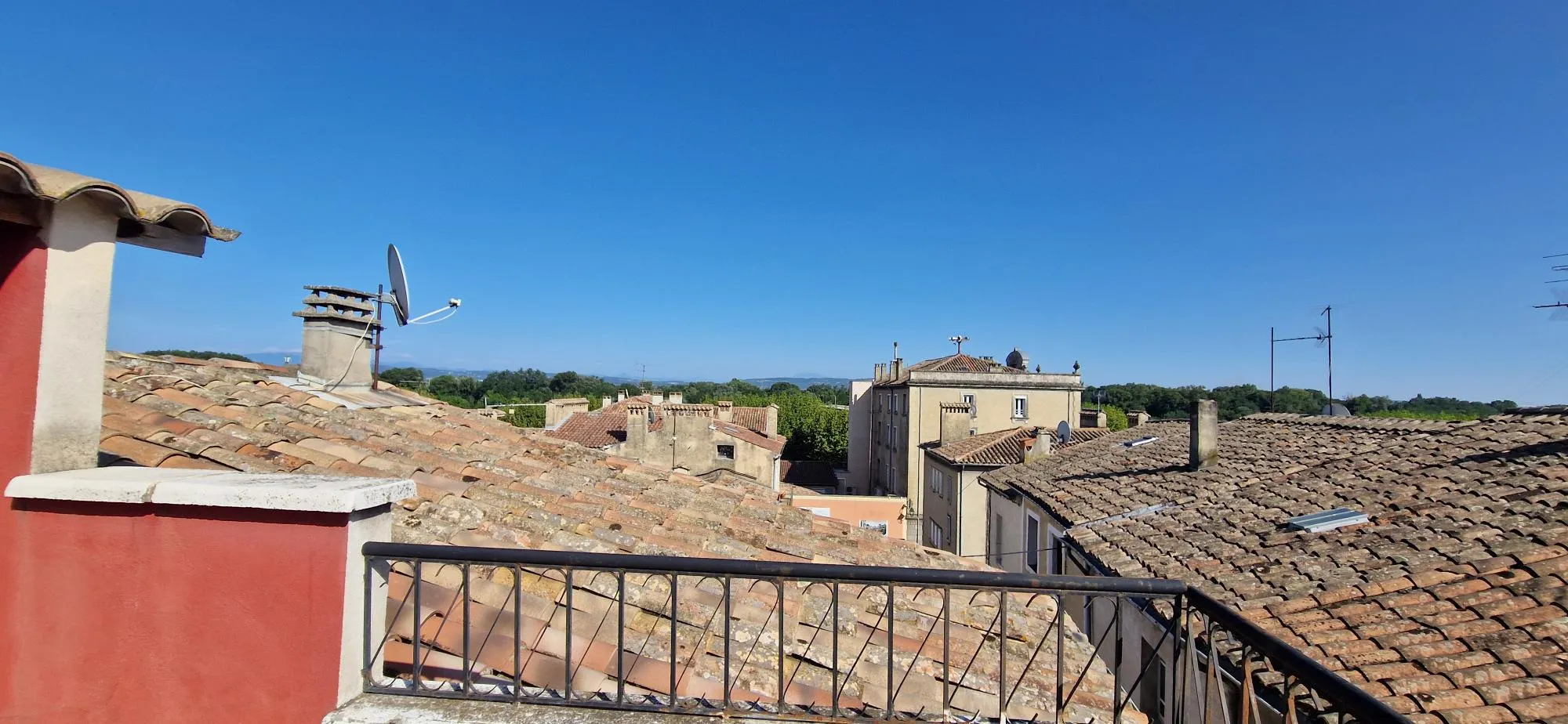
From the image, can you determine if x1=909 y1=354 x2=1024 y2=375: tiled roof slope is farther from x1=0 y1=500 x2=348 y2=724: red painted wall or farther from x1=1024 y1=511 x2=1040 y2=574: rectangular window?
x1=0 y1=500 x2=348 y2=724: red painted wall

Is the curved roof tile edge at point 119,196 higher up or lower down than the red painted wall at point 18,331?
higher up

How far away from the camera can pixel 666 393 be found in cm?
6412

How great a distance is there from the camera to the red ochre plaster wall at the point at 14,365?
7.86 ft

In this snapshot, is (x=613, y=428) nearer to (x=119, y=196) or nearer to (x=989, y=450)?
(x=989, y=450)

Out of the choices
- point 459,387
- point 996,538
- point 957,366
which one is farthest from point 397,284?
point 459,387

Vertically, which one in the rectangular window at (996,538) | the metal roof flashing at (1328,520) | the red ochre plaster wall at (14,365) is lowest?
the rectangular window at (996,538)

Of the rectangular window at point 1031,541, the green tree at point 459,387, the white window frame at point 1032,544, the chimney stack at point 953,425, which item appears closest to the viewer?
the white window frame at point 1032,544

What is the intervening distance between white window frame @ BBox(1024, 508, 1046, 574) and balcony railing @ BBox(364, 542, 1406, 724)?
9.24m

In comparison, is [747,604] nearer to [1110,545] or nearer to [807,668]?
[807,668]

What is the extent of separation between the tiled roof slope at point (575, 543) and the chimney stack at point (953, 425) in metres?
24.4

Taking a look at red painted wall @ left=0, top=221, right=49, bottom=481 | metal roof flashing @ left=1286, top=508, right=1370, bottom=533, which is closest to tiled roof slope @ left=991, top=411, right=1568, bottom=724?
metal roof flashing @ left=1286, top=508, right=1370, bottom=533

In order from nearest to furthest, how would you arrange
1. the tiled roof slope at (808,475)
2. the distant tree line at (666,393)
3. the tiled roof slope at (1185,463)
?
the tiled roof slope at (1185,463)
the tiled roof slope at (808,475)
the distant tree line at (666,393)

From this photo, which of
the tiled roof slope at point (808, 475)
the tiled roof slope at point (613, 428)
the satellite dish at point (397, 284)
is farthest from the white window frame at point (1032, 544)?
the tiled roof slope at point (808, 475)

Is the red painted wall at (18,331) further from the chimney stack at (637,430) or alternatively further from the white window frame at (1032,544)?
the chimney stack at (637,430)
